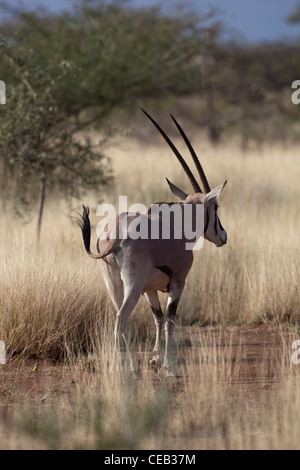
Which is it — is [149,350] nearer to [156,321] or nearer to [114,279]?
[156,321]

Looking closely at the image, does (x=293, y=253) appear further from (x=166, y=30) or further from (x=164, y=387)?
(x=166, y=30)

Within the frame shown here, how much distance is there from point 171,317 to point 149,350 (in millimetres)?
1102

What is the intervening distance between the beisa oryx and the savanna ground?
357 millimetres

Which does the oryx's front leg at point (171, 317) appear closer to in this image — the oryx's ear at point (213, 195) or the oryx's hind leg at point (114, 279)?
the oryx's hind leg at point (114, 279)

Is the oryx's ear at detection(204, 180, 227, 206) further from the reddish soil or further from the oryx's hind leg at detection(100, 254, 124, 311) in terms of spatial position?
the reddish soil

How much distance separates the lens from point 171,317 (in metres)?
5.62

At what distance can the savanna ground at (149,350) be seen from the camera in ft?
14.5

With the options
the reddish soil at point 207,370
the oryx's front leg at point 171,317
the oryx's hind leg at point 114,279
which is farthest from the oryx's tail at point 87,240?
the reddish soil at point 207,370

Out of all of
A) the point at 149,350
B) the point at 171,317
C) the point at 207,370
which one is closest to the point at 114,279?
the point at 171,317

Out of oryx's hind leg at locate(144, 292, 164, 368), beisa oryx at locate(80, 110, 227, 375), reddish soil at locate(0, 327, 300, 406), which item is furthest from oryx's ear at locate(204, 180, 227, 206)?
reddish soil at locate(0, 327, 300, 406)

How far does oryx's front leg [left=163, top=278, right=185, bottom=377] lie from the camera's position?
18.3ft

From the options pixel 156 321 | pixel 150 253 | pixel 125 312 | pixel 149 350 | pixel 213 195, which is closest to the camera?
pixel 125 312

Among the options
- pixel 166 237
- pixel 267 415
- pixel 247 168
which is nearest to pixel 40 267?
pixel 166 237

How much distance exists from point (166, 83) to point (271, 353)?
1162cm
